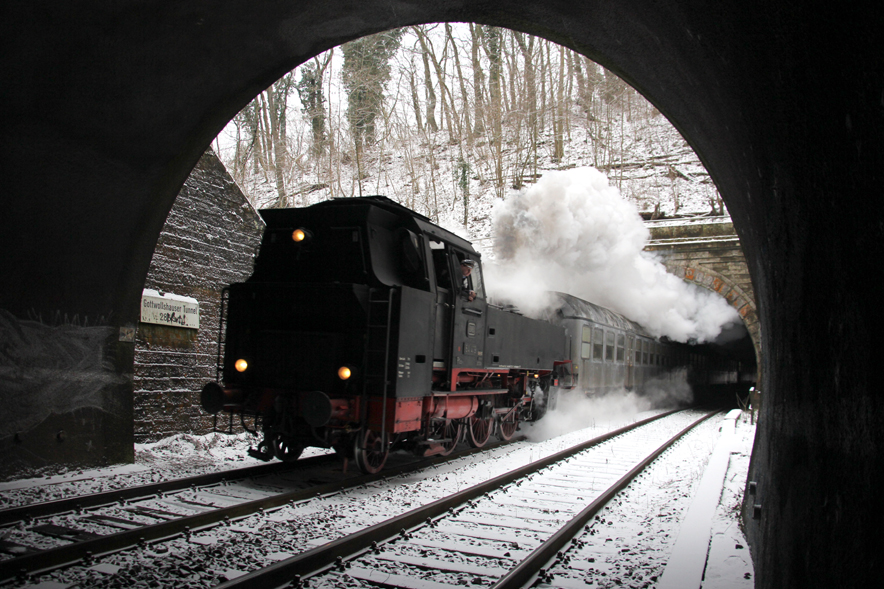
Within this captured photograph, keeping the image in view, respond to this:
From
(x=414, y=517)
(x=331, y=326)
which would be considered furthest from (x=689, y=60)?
(x=331, y=326)

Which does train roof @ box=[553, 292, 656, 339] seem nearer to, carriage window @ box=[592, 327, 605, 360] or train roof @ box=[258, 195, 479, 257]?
carriage window @ box=[592, 327, 605, 360]

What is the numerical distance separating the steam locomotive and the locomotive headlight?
0.01 m

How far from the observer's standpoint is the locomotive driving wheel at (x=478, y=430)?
9.34 m

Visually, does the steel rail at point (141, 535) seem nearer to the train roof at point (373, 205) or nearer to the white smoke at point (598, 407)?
the train roof at point (373, 205)

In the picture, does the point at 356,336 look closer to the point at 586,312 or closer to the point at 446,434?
the point at 446,434

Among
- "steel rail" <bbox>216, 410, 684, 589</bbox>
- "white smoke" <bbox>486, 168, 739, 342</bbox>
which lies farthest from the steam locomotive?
"white smoke" <bbox>486, 168, 739, 342</bbox>

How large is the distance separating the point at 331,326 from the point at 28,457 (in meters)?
3.45

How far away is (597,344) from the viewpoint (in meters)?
15.2

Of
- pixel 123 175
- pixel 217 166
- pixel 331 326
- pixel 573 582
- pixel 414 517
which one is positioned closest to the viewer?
pixel 573 582

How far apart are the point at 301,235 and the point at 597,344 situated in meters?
10.0

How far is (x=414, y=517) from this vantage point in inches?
208

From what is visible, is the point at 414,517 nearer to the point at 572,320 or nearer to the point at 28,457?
the point at 28,457

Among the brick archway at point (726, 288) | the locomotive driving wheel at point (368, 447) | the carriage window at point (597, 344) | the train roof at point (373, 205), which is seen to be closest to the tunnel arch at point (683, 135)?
the train roof at point (373, 205)

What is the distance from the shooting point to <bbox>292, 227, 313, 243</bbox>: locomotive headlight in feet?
23.1
